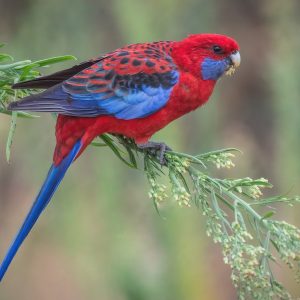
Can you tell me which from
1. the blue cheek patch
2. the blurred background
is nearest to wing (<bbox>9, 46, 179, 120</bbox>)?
the blue cheek patch

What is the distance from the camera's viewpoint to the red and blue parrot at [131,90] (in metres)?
2.36

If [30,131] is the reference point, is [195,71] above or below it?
above

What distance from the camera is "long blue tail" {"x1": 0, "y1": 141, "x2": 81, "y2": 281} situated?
2.02 metres

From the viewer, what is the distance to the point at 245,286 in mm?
1593

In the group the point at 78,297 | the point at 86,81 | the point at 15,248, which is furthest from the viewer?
the point at 78,297

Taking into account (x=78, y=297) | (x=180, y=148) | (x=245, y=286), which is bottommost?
(x=78, y=297)

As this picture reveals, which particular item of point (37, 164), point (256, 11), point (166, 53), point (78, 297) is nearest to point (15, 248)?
point (166, 53)

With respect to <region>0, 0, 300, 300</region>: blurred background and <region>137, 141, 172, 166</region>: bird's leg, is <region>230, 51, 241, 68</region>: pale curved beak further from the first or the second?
<region>0, 0, 300, 300</region>: blurred background

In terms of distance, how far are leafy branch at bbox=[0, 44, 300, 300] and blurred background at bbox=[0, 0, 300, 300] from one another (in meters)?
1.22

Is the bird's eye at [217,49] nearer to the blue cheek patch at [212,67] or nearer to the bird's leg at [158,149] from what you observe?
the blue cheek patch at [212,67]

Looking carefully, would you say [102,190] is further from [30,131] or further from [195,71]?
[195,71]

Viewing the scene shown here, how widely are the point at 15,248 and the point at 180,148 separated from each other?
1.53 m

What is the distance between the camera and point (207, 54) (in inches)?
106

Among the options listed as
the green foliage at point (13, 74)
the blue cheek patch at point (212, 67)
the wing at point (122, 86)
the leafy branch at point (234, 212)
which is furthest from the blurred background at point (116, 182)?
the green foliage at point (13, 74)
